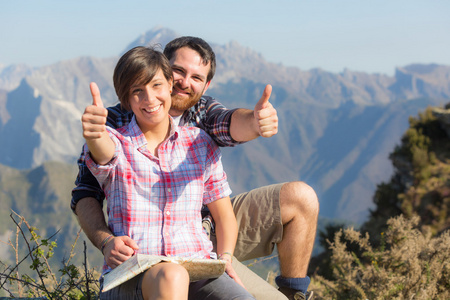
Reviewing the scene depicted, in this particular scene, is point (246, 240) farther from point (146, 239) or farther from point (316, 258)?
point (316, 258)

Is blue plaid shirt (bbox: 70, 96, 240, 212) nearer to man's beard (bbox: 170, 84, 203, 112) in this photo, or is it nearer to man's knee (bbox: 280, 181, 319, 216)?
man's beard (bbox: 170, 84, 203, 112)

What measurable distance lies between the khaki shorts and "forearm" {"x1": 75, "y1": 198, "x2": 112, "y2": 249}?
136cm

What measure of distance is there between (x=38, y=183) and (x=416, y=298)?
209020 millimetres

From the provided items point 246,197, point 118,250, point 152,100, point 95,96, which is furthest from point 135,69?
point 246,197

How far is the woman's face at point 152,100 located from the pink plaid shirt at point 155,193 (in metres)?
0.12

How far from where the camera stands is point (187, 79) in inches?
157

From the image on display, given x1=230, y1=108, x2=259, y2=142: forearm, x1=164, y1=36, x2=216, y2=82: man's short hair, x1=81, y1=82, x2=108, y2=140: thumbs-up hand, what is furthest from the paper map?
x1=164, y1=36, x2=216, y2=82: man's short hair

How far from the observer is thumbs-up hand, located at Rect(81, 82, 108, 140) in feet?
8.47

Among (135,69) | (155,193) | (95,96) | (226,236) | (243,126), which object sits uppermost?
(135,69)

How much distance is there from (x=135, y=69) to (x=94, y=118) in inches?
21.6

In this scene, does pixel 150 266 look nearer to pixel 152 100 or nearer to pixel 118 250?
pixel 118 250

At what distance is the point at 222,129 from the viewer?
11.9ft

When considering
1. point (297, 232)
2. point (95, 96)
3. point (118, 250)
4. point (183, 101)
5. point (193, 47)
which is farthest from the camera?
point (193, 47)

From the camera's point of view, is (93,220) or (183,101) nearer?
(93,220)
